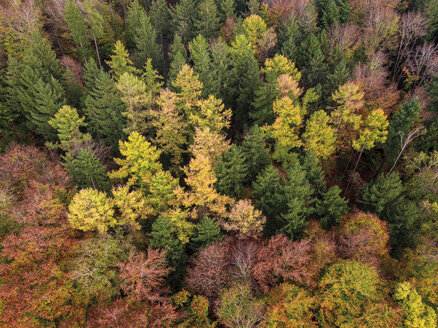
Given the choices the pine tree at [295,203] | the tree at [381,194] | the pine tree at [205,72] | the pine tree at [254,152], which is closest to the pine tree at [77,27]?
the pine tree at [205,72]

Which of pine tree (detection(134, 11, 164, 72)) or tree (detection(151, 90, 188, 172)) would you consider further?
Result: pine tree (detection(134, 11, 164, 72))

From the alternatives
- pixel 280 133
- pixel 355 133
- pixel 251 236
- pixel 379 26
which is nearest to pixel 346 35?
pixel 379 26

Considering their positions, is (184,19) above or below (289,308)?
above

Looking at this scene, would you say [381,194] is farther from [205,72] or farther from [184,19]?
[184,19]

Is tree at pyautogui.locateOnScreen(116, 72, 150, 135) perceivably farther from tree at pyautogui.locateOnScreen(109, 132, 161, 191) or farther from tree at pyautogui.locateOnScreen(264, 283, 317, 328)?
tree at pyautogui.locateOnScreen(264, 283, 317, 328)

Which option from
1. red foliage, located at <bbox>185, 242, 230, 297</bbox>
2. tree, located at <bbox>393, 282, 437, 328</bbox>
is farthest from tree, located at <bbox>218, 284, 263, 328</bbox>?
tree, located at <bbox>393, 282, 437, 328</bbox>

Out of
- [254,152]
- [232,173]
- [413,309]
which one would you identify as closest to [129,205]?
[232,173]

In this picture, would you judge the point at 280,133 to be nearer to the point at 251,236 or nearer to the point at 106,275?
the point at 251,236
